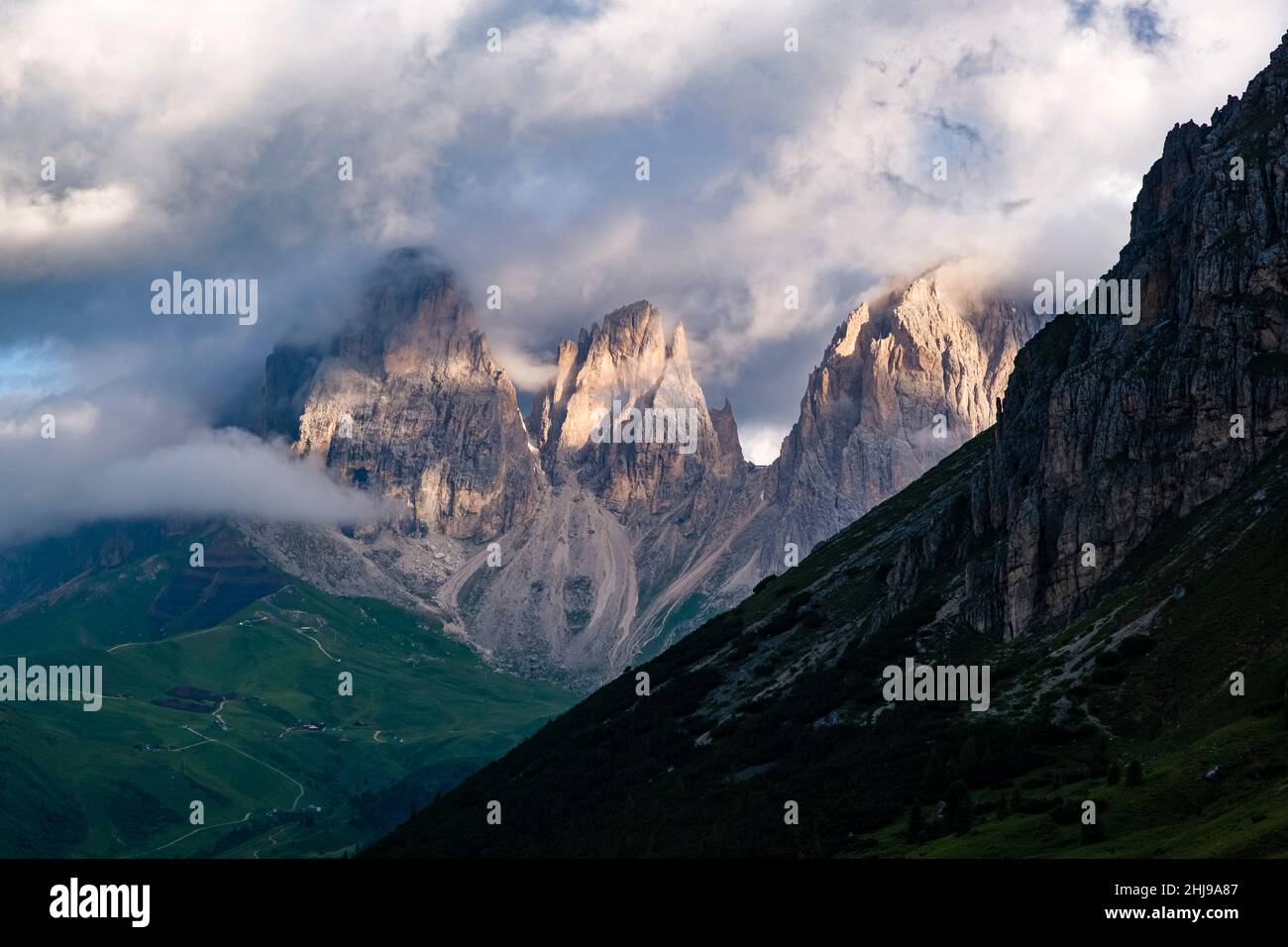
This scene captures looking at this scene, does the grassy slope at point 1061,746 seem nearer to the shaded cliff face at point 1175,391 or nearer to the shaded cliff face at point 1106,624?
the shaded cliff face at point 1106,624

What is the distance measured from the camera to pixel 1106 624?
147 metres

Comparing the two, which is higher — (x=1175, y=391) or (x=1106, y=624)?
(x=1175, y=391)

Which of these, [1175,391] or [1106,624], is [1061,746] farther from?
[1175,391]

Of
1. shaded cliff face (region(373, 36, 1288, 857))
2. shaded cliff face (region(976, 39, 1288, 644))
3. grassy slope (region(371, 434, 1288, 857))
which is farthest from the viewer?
shaded cliff face (region(976, 39, 1288, 644))

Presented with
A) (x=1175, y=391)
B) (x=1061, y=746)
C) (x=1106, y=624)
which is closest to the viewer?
(x=1061, y=746)

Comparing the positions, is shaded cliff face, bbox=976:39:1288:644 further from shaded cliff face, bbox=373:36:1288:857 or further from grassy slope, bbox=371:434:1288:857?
grassy slope, bbox=371:434:1288:857

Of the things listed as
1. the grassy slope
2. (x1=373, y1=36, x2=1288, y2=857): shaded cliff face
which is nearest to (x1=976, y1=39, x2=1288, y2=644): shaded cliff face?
(x1=373, y1=36, x2=1288, y2=857): shaded cliff face

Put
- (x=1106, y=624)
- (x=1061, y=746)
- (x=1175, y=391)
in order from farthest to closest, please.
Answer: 1. (x=1175, y=391)
2. (x=1106, y=624)
3. (x=1061, y=746)

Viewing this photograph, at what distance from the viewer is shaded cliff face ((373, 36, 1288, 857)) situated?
372 ft

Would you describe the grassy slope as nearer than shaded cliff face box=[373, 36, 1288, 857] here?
Yes

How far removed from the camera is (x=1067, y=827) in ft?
325

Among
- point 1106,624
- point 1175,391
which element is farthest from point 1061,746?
point 1175,391
